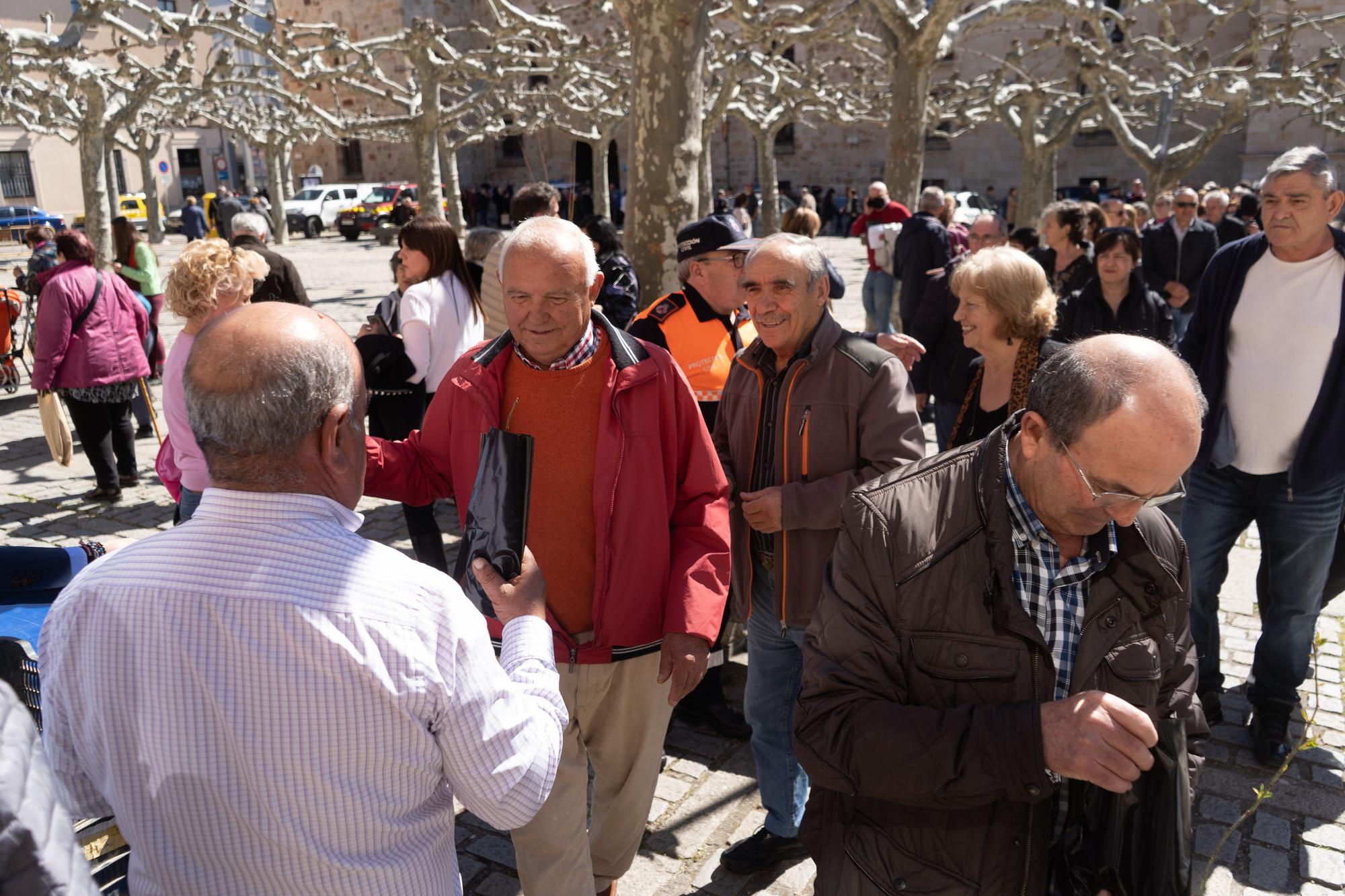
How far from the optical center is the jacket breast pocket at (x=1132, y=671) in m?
1.89

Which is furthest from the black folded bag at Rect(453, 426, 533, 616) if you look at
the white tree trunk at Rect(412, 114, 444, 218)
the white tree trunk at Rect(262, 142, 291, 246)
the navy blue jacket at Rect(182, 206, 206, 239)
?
the white tree trunk at Rect(262, 142, 291, 246)

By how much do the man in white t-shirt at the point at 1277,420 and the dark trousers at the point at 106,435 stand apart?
675 cm

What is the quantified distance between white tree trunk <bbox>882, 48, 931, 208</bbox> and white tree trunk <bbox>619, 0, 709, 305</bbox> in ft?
15.9

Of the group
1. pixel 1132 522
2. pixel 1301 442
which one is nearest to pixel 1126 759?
pixel 1132 522

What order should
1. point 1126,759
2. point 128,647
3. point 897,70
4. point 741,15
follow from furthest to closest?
point 741,15
point 897,70
point 1126,759
point 128,647

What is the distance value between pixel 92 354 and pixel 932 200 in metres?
7.03

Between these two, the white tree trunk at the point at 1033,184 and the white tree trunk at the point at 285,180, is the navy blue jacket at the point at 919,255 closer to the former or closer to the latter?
the white tree trunk at the point at 1033,184

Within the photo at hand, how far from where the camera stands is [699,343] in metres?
3.96

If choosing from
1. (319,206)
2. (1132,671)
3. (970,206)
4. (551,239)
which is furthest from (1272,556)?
(319,206)

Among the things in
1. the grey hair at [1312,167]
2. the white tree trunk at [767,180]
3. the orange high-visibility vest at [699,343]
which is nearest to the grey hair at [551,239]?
the orange high-visibility vest at [699,343]

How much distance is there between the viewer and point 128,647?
4.83 feet

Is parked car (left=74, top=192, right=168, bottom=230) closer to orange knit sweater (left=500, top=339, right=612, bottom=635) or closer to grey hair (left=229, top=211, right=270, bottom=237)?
grey hair (left=229, top=211, right=270, bottom=237)

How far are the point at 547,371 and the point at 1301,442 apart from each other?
2.79 metres

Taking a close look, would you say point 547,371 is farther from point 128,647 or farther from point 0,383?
point 0,383
